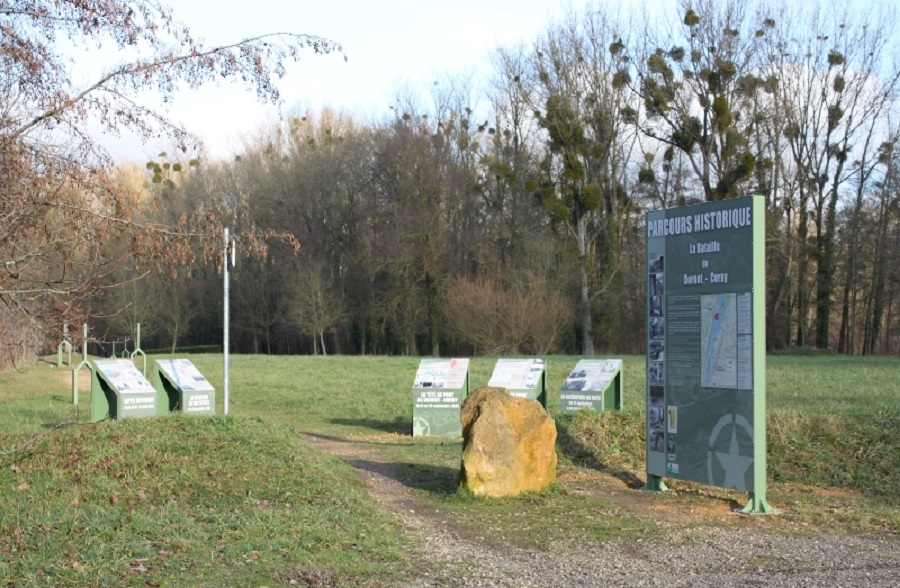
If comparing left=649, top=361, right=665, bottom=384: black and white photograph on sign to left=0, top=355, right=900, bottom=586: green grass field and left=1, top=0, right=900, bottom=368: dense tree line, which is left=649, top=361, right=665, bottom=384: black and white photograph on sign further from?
left=1, top=0, right=900, bottom=368: dense tree line

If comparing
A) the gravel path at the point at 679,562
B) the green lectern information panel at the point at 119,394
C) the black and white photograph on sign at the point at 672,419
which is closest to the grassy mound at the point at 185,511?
the gravel path at the point at 679,562

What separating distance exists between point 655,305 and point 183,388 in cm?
853

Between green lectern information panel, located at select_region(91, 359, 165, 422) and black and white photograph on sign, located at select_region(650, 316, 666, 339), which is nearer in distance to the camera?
black and white photograph on sign, located at select_region(650, 316, 666, 339)

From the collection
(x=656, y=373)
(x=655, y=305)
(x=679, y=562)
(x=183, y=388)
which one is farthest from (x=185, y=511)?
(x=183, y=388)

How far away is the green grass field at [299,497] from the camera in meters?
7.07

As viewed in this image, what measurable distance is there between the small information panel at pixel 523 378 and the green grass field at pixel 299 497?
1.50 meters

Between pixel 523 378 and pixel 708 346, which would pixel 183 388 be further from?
pixel 708 346

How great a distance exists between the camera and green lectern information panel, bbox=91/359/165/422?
15.3m

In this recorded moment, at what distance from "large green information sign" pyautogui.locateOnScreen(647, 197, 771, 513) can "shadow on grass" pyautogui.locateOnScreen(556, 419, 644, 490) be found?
0.77 metres

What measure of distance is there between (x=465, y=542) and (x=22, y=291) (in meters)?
4.17

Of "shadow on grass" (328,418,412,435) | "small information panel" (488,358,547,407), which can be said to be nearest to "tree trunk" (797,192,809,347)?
"shadow on grass" (328,418,412,435)

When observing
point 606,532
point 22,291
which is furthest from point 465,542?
point 22,291

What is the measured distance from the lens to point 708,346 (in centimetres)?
1038

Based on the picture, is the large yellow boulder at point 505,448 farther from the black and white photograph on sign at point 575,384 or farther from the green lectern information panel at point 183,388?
the green lectern information panel at point 183,388
